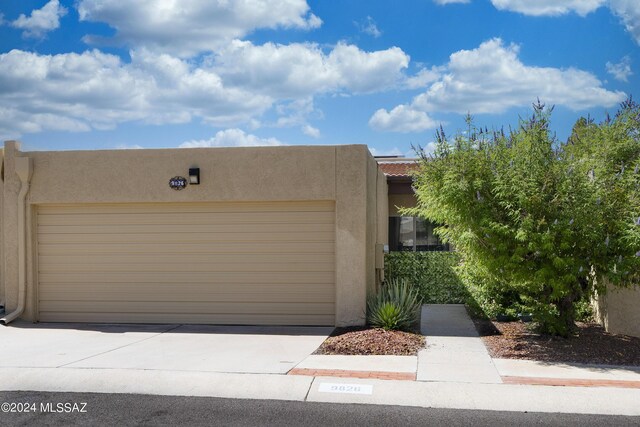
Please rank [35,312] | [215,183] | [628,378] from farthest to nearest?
[35,312]
[215,183]
[628,378]

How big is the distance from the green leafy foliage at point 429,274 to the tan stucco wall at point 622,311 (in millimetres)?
3830

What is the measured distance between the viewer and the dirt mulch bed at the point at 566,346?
369 inches

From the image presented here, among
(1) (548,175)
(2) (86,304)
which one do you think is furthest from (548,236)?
(2) (86,304)

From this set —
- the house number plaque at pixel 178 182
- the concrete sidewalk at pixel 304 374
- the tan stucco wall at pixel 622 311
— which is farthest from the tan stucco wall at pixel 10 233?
the tan stucco wall at pixel 622 311

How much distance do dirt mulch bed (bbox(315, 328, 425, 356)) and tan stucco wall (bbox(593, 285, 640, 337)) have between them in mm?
3315

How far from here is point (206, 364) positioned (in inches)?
349

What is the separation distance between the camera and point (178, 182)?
12.3 metres

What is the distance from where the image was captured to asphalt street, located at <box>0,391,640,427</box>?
6.55m

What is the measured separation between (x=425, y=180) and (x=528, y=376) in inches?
132

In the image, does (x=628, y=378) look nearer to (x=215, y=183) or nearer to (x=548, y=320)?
(x=548, y=320)

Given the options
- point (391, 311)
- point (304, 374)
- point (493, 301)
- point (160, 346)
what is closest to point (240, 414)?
point (304, 374)

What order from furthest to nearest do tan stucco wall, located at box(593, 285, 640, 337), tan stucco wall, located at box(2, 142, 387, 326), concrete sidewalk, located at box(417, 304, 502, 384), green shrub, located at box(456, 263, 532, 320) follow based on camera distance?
green shrub, located at box(456, 263, 532, 320) → tan stucco wall, located at box(2, 142, 387, 326) → tan stucco wall, located at box(593, 285, 640, 337) → concrete sidewalk, located at box(417, 304, 502, 384)

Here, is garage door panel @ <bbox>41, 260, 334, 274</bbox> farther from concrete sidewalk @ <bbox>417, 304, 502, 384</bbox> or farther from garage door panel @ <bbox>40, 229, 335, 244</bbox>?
concrete sidewalk @ <bbox>417, 304, 502, 384</bbox>

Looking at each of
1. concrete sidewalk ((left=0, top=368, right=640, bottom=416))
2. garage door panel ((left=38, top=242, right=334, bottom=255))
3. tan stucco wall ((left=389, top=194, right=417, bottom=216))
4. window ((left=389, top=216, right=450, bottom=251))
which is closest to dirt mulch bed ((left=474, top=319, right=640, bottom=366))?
concrete sidewalk ((left=0, top=368, right=640, bottom=416))
